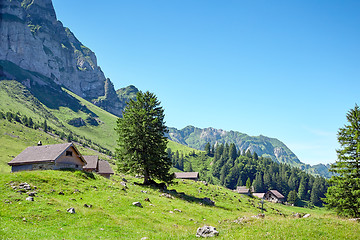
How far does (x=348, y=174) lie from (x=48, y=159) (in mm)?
45776

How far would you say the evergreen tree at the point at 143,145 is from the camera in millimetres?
43662

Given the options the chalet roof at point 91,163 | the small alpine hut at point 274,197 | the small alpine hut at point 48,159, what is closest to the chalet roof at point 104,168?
the chalet roof at point 91,163

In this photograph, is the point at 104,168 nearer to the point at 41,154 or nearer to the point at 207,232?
the point at 41,154

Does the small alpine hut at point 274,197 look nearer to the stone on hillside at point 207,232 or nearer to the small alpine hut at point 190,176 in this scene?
the small alpine hut at point 190,176

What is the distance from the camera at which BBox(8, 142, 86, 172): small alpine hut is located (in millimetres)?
41406

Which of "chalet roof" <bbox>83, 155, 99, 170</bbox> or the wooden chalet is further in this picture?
"chalet roof" <bbox>83, 155, 99, 170</bbox>

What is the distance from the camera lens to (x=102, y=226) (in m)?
19.5

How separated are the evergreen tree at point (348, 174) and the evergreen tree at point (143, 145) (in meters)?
26.0

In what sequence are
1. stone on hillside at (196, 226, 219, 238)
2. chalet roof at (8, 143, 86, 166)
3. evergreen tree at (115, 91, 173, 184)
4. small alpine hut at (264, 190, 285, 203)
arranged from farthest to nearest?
small alpine hut at (264, 190, 285, 203), evergreen tree at (115, 91, 173, 184), chalet roof at (8, 143, 86, 166), stone on hillside at (196, 226, 219, 238)

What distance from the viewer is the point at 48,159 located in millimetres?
41094

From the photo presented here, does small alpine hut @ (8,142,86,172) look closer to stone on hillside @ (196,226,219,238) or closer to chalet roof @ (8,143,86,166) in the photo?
chalet roof @ (8,143,86,166)

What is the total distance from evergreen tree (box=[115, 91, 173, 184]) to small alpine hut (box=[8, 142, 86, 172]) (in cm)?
828

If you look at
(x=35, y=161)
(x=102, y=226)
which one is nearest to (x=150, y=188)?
(x=35, y=161)

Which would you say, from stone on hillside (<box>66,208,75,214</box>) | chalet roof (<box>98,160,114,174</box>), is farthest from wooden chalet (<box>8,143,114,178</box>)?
stone on hillside (<box>66,208,75,214</box>)
